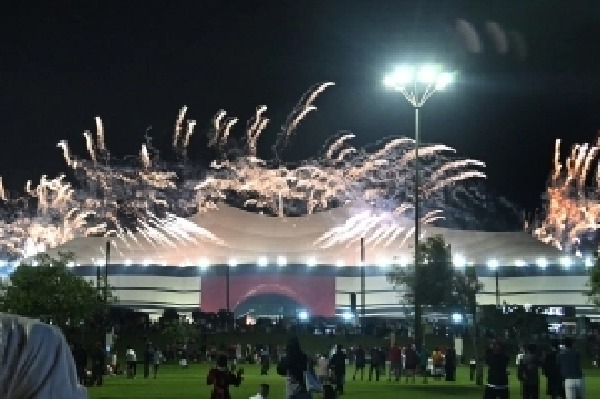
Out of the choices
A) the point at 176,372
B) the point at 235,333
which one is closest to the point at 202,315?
the point at 235,333

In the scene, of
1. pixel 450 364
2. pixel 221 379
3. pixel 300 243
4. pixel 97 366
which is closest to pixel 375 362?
pixel 450 364

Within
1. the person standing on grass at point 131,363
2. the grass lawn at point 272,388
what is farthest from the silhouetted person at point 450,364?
the person standing on grass at point 131,363

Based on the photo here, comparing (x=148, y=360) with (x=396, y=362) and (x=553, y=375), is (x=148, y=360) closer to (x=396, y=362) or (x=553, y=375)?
(x=396, y=362)

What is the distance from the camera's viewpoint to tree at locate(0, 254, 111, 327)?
35281 millimetres

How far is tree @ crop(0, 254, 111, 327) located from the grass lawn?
5336 mm

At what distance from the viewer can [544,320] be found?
128 ft

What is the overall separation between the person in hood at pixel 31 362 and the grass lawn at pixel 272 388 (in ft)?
59.4

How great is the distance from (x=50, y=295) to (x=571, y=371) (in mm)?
23601

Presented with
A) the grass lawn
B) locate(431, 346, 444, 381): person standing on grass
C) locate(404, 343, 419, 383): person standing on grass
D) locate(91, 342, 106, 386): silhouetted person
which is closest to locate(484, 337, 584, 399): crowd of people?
the grass lawn

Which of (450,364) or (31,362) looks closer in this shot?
(31,362)

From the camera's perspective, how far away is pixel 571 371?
15906 millimetres

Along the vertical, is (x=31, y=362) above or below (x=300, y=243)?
below

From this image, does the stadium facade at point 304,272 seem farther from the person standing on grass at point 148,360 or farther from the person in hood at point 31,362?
the person in hood at point 31,362

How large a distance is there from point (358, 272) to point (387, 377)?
3090 centimetres
